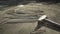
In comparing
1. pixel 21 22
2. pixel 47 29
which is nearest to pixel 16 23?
pixel 21 22

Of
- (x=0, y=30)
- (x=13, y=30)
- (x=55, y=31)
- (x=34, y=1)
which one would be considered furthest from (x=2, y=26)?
(x=34, y=1)

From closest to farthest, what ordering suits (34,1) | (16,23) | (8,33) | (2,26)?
(8,33) < (2,26) < (16,23) < (34,1)

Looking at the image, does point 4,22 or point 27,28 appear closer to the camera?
point 27,28

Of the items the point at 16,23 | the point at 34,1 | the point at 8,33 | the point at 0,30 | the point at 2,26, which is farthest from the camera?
the point at 34,1

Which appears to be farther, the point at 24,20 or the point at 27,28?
the point at 24,20

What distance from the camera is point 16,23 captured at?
3895 mm

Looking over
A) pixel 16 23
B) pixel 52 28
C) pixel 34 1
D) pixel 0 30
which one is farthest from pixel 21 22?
pixel 34 1

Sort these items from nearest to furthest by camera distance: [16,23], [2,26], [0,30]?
[0,30] < [2,26] < [16,23]

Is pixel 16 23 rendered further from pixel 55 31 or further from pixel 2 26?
pixel 55 31

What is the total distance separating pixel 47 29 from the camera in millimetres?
3301

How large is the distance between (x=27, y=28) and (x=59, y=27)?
94cm

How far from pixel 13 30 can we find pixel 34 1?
463 cm

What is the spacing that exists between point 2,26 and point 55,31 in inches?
64.9

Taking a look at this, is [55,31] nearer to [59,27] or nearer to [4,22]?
[59,27]
